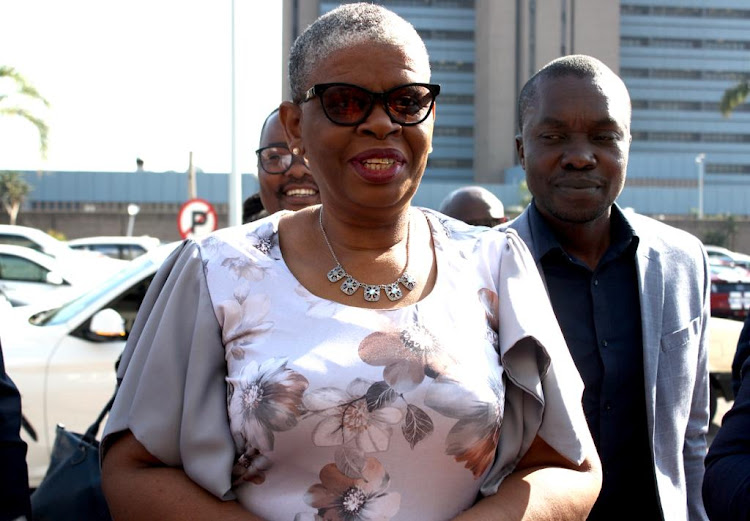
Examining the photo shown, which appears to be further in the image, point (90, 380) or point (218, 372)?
point (90, 380)

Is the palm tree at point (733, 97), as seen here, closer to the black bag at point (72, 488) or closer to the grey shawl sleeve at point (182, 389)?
the black bag at point (72, 488)

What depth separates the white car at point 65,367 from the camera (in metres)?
5.33

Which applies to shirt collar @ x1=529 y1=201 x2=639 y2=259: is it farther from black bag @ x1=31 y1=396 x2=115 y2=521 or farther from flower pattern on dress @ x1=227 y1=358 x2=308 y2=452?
black bag @ x1=31 y1=396 x2=115 y2=521

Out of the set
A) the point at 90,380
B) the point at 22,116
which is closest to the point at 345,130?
the point at 90,380

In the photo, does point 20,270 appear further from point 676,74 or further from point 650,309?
point 676,74

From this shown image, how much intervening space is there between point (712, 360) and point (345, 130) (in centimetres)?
633

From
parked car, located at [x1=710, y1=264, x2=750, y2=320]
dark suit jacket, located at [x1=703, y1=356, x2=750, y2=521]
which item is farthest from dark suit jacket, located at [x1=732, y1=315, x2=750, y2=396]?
parked car, located at [x1=710, y1=264, x2=750, y2=320]

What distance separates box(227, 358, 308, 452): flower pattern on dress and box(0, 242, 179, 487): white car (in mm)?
3757

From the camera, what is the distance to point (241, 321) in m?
1.79

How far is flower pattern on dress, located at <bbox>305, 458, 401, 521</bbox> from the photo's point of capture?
5.57ft

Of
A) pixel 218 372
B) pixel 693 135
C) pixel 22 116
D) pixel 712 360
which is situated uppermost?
pixel 693 135

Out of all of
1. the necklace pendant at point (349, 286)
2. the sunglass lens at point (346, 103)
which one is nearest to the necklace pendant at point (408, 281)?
the necklace pendant at point (349, 286)

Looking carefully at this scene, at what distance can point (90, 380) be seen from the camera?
17.6ft

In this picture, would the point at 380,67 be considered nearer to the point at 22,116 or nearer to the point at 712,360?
the point at 712,360
